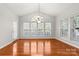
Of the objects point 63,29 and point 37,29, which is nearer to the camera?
point 37,29

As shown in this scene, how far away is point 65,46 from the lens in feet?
16.5

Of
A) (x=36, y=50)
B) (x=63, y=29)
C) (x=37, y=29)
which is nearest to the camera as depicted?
(x=37, y=29)

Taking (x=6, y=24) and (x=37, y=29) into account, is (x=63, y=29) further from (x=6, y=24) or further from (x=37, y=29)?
(x=6, y=24)

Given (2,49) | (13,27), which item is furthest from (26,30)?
(2,49)

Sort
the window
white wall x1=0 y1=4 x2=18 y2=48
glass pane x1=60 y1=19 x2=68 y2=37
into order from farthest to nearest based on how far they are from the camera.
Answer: glass pane x1=60 y1=19 x2=68 y2=37, white wall x1=0 y1=4 x2=18 y2=48, the window

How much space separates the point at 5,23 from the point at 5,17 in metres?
0.25

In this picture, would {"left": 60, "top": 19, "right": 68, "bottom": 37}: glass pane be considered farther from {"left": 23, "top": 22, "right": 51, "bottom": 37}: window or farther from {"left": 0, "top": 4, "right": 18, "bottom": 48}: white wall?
{"left": 0, "top": 4, "right": 18, "bottom": 48}: white wall

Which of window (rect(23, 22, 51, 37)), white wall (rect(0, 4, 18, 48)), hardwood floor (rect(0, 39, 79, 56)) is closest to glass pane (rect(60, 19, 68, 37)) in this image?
hardwood floor (rect(0, 39, 79, 56))

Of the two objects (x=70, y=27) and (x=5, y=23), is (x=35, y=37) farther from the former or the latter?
(x=70, y=27)

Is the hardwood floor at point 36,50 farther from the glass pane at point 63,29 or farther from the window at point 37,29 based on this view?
the glass pane at point 63,29

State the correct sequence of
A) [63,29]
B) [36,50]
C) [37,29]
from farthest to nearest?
[63,29]
[36,50]
[37,29]

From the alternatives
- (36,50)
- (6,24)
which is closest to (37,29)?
(36,50)

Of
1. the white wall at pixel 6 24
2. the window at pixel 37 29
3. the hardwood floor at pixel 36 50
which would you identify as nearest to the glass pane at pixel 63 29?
the hardwood floor at pixel 36 50

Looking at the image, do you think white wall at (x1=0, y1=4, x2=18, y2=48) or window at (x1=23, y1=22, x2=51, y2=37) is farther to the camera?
white wall at (x1=0, y1=4, x2=18, y2=48)
